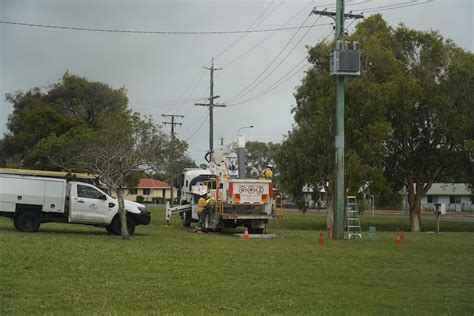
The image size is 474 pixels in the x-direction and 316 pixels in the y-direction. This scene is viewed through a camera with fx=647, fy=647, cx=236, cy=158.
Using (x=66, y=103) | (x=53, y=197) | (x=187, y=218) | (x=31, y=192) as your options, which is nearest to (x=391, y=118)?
(x=187, y=218)

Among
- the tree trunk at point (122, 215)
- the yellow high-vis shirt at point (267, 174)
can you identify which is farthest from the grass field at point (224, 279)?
the yellow high-vis shirt at point (267, 174)

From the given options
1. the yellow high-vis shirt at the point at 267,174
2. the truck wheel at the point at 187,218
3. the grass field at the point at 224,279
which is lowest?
the grass field at the point at 224,279

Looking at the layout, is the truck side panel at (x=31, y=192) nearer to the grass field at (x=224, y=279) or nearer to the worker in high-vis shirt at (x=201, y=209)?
the grass field at (x=224, y=279)

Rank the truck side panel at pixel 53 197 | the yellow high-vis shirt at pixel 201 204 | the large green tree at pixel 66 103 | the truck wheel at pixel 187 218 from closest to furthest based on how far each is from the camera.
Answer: the truck side panel at pixel 53 197
the yellow high-vis shirt at pixel 201 204
the truck wheel at pixel 187 218
the large green tree at pixel 66 103

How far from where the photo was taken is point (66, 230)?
84.8 feet

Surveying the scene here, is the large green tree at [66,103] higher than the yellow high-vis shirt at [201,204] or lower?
higher

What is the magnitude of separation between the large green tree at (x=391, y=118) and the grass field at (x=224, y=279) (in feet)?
58.1

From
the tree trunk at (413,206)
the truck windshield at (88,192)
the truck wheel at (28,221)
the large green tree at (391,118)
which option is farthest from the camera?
the tree trunk at (413,206)

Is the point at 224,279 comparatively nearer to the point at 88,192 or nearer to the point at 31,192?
the point at 88,192

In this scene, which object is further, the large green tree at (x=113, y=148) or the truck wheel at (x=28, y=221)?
the large green tree at (x=113, y=148)

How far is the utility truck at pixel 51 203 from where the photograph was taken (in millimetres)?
22984

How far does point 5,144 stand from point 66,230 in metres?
28.8

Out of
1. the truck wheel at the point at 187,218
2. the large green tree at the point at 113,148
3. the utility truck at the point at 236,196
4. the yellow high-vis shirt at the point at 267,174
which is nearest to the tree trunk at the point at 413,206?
the truck wheel at the point at 187,218

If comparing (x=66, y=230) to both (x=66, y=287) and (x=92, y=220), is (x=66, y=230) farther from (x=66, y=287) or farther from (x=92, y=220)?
(x=66, y=287)
